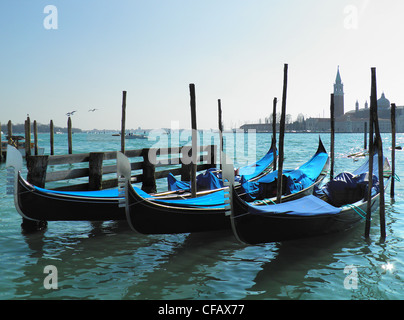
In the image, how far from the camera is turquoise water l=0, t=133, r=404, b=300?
424cm

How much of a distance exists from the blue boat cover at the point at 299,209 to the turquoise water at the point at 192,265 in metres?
0.54

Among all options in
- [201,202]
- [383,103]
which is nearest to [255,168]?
[201,202]

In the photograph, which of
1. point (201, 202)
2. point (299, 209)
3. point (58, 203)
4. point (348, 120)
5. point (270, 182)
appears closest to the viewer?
point (299, 209)

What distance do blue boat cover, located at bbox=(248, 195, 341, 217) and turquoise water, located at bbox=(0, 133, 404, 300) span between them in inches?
21.2

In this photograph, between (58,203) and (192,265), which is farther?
(58,203)

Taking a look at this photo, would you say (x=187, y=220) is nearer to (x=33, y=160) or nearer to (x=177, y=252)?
(x=177, y=252)

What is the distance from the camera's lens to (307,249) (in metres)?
5.61

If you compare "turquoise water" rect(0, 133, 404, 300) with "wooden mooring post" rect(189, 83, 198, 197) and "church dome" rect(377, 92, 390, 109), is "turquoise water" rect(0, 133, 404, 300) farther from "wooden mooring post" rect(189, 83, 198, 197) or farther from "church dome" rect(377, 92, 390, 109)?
"church dome" rect(377, 92, 390, 109)

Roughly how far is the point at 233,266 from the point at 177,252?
0.93m

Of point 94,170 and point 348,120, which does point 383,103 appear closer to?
point 348,120

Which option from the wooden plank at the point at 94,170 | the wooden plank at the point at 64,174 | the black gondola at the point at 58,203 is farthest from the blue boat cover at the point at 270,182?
the wooden plank at the point at 64,174

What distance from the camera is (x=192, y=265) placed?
5074mm

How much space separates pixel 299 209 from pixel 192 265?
62.6 inches

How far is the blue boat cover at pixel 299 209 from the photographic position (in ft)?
16.1
